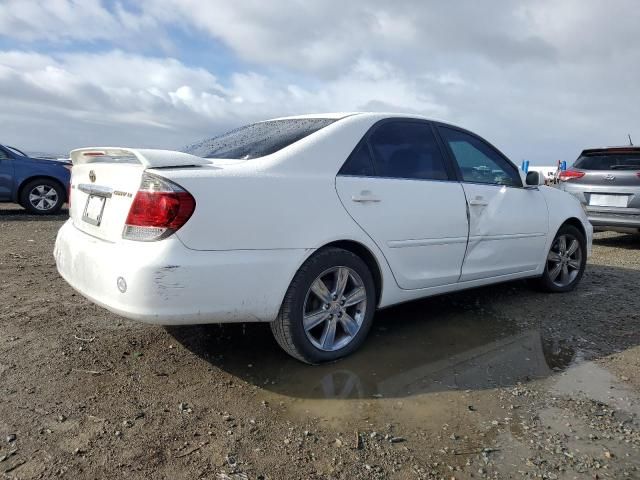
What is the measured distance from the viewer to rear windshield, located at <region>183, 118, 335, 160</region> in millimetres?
3114

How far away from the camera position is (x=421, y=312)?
4270 millimetres

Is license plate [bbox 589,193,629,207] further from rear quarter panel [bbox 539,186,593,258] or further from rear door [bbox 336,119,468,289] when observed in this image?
rear door [bbox 336,119,468,289]

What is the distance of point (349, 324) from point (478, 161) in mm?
1832

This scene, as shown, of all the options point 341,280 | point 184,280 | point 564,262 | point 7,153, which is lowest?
point 564,262

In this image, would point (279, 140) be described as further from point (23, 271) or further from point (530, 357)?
point (23, 271)

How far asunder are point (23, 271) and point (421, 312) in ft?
12.6

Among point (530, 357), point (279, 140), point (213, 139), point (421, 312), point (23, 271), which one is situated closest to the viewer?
point (279, 140)

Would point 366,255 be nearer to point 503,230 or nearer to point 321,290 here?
point 321,290

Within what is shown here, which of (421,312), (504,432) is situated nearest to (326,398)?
(504,432)

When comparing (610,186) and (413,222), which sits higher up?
(610,186)

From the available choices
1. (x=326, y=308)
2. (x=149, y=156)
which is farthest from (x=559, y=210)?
(x=149, y=156)

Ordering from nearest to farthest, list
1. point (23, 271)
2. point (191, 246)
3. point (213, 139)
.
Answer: point (191, 246)
point (213, 139)
point (23, 271)

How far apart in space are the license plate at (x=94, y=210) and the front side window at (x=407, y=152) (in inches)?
65.7

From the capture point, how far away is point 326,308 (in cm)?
309
